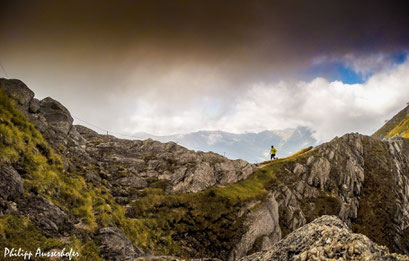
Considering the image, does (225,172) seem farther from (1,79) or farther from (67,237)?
(1,79)

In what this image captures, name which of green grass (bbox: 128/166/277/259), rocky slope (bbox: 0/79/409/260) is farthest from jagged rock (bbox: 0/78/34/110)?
green grass (bbox: 128/166/277/259)

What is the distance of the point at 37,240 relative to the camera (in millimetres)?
13906

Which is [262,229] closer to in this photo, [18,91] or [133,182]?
[133,182]

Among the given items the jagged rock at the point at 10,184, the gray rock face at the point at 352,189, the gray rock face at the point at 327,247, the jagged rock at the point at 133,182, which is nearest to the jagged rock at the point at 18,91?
the jagged rock at the point at 10,184

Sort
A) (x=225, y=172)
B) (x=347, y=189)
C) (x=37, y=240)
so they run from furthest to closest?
(x=347, y=189) < (x=225, y=172) < (x=37, y=240)

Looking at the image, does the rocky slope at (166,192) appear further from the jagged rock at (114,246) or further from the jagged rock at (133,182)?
the jagged rock at (133,182)

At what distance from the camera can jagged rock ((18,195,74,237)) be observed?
15344 millimetres

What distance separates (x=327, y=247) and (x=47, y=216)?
18591 millimetres

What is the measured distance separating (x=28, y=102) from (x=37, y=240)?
25772mm

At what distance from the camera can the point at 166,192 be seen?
142 feet

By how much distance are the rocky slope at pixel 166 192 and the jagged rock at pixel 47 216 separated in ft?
0.29

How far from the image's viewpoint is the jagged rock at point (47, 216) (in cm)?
1534

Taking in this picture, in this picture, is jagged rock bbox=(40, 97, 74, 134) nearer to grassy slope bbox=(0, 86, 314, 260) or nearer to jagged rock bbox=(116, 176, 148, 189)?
jagged rock bbox=(116, 176, 148, 189)

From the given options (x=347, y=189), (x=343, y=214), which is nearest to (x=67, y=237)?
(x=343, y=214)
